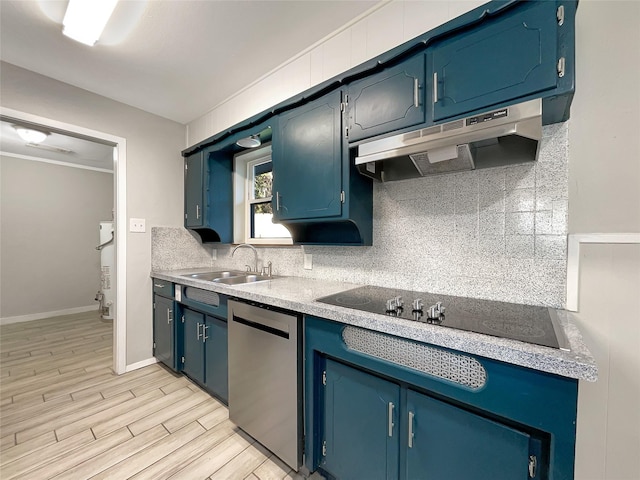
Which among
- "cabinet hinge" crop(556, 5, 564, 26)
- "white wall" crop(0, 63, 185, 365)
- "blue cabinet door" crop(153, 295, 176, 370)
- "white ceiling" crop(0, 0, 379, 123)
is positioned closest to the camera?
"cabinet hinge" crop(556, 5, 564, 26)

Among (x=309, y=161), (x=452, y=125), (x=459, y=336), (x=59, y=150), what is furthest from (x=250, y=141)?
(x=59, y=150)

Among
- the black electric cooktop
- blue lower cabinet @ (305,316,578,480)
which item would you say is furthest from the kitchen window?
blue lower cabinet @ (305,316,578,480)

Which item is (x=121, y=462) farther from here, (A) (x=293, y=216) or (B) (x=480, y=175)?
(B) (x=480, y=175)

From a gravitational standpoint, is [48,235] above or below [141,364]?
above

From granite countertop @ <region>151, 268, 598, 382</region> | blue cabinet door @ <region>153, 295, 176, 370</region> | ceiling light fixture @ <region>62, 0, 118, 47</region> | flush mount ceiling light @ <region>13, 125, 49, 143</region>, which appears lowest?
blue cabinet door @ <region>153, 295, 176, 370</region>

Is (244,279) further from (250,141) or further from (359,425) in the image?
(359,425)

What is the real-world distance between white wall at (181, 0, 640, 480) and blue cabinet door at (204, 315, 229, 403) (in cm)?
188

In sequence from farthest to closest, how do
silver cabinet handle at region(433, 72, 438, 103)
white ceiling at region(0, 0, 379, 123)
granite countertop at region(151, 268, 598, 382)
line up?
white ceiling at region(0, 0, 379, 123) < silver cabinet handle at region(433, 72, 438, 103) < granite countertop at region(151, 268, 598, 382)

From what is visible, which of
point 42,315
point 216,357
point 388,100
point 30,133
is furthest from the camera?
point 42,315

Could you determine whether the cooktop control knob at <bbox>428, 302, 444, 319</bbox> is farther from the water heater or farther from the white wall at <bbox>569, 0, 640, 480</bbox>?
the water heater

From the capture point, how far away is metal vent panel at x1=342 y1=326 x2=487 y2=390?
830mm

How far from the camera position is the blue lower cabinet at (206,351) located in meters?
1.85

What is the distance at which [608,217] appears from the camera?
1.00 m

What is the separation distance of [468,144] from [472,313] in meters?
0.70
